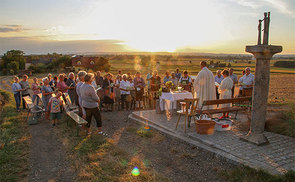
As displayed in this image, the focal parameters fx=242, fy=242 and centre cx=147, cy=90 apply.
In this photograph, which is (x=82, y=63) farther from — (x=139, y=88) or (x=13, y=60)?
(x=139, y=88)

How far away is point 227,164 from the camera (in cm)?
537

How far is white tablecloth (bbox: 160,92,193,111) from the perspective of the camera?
9195 mm

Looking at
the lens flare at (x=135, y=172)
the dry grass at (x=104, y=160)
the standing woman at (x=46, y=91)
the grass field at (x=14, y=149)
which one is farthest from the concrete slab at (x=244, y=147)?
the standing woman at (x=46, y=91)

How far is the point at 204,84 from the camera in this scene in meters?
8.41

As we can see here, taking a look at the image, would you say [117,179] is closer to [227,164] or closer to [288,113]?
[227,164]

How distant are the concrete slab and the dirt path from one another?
3118mm

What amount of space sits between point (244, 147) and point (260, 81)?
5.44 feet

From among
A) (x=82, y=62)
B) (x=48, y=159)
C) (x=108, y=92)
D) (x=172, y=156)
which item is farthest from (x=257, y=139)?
(x=82, y=62)

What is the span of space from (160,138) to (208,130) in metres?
1.42

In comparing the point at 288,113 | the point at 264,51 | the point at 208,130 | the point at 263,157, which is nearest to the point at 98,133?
the point at 208,130

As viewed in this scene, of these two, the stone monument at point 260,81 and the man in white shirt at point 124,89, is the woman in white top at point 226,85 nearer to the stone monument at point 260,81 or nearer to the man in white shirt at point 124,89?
the stone monument at point 260,81

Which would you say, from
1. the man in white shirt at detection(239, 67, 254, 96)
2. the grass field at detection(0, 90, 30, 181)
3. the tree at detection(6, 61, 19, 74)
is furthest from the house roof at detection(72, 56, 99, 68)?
the man in white shirt at detection(239, 67, 254, 96)

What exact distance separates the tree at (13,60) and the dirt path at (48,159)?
194ft

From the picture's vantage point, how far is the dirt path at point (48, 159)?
16.8 feet
